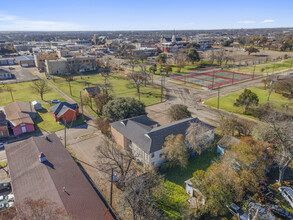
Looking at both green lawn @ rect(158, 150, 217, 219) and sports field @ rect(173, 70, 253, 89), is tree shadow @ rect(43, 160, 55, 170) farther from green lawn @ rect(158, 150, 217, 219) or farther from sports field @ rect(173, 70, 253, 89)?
sports field @ rect(173, 70, 253, 89)

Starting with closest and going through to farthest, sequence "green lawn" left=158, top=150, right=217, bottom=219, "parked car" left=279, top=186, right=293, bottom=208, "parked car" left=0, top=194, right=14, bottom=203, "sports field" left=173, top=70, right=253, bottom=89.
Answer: "parked car" left=0, top=194, right=14, bottom=203
"green lawn" left=158, top=150, right=217, bottom=219
"parked car" left=279, top=186, right=293, bottom=208
"sports field" left=173, top=70, right=253, bottom=89

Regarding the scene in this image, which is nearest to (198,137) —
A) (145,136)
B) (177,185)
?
(145,136)

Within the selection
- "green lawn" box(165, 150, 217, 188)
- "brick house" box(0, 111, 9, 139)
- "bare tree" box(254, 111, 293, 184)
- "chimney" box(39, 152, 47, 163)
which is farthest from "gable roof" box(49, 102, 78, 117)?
"bare tree" box(254, 111, 293, 184)

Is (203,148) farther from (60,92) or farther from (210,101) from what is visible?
(60,92)

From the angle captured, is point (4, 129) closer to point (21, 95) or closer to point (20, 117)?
point (20, 117)

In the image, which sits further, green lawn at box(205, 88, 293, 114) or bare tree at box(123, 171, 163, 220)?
green lawn at box(205, 88, 293, 114)

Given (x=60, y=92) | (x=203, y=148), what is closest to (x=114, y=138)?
(x=203, y=148)
